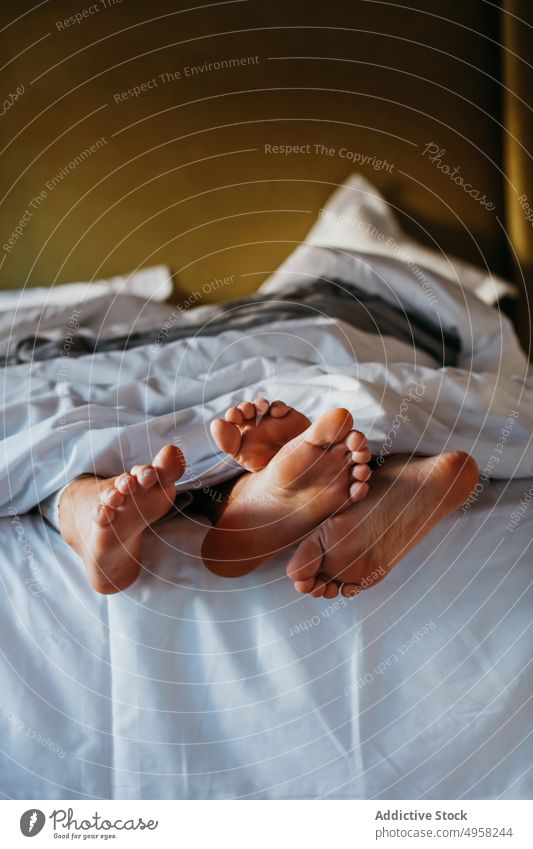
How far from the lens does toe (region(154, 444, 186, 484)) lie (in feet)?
2.10

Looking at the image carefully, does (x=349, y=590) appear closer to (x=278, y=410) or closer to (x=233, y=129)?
(x=278, y=410)

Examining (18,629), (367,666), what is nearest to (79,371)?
(18,629)

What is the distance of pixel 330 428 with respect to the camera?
0.65 meters

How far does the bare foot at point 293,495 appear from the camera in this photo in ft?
2.17

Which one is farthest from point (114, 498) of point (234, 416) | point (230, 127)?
point (230, 127)

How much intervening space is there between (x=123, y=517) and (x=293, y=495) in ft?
0.43

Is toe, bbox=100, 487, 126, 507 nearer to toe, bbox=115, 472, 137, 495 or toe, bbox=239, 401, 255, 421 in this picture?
toe, bbox=115, 472, 137, 495

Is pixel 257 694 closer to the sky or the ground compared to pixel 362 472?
closer to the ground

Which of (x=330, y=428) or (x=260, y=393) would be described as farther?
(x=260, y=393)
